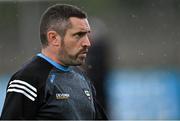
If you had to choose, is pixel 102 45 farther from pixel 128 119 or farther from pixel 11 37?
pixel 11 37

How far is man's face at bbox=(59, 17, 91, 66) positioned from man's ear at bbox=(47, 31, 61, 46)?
0.10ft

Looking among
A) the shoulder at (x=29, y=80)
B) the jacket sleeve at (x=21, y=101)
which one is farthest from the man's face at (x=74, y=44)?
the jacket sleeve at (x=21, y=101)

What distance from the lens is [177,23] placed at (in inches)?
459

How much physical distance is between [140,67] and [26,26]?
203 centimetres

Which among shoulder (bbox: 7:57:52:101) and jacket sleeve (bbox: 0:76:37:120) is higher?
shoulder (bbox: 7:57:52:101)

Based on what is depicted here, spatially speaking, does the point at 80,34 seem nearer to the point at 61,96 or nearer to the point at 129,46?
the point at 61,96

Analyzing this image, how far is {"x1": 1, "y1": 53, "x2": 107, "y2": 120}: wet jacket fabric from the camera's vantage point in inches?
152

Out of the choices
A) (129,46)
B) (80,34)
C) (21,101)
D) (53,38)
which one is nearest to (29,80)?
(21,101)

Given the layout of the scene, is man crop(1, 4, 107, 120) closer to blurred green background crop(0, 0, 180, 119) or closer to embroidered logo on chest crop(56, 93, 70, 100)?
embroidered logo on chest crop(56, 93, 70, 100)

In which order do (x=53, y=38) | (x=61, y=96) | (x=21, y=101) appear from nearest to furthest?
(x=21, y=101) → (x=61, y=96) → (x=53, y=38)

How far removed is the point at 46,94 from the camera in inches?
155

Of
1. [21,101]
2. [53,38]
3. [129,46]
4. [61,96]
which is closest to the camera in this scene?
[21,101]

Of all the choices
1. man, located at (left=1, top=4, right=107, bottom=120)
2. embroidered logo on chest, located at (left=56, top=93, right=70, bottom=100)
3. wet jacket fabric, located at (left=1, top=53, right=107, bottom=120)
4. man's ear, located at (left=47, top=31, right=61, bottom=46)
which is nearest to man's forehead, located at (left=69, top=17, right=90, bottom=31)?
man, located at (left=1, top=4, right=107, bottom=120)

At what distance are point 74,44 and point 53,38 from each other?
14 centimetres
